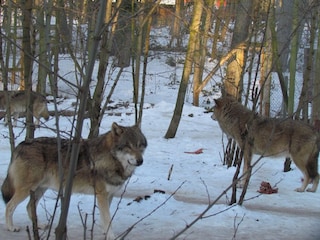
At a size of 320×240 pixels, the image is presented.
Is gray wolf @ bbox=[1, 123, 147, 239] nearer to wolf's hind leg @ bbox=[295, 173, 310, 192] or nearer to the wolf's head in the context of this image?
the wolf's head

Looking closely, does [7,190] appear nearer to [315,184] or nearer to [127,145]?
[127,145]

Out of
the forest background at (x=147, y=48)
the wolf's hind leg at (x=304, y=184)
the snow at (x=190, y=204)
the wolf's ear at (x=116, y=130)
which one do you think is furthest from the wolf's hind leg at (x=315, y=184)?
the wolf's ear at (x=116, y=130)

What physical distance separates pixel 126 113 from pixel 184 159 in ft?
23.1

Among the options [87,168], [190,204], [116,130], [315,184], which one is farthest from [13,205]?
[315,184]

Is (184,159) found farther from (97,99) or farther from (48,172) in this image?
(48,172)

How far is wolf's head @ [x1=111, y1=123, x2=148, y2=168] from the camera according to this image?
5.27 metres

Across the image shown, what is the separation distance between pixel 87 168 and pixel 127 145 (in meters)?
0.51

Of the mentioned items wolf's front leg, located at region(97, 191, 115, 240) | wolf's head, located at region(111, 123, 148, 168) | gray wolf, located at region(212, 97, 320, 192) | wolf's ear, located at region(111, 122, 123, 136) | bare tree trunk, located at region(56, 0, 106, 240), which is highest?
bare tree trunk, located at region(56, 0, 106, 240)

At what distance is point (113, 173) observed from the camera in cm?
531

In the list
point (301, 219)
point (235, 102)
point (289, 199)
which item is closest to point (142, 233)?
point (301, 219)

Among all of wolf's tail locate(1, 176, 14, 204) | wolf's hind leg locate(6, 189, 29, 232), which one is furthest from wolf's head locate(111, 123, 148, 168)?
wolf's tail locate(1, 176, 14, 204)

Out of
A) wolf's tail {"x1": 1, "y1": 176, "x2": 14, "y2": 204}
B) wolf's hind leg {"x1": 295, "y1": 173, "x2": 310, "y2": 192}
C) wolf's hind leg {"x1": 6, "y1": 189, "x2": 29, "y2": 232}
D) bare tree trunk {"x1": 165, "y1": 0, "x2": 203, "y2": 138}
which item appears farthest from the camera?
bare tree trunk {"x1": 165, "y1": 0, "x2": 203, "y2": 138}

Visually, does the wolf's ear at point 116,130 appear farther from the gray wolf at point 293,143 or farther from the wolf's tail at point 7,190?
the gray wolf at point 293,143

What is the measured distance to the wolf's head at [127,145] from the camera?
5273 mm
